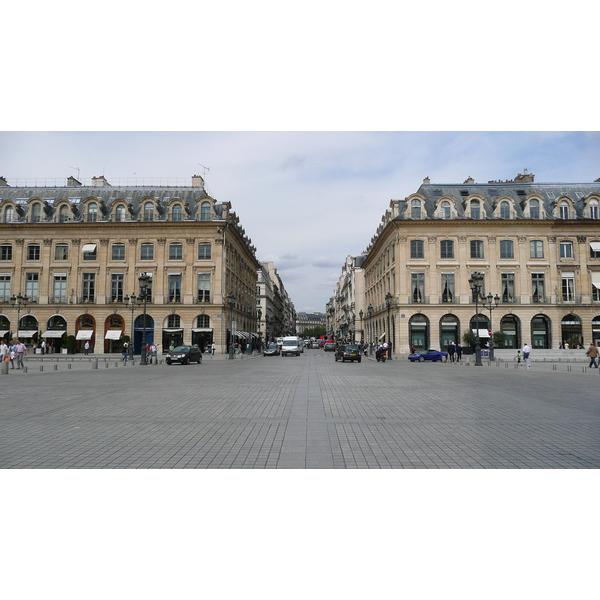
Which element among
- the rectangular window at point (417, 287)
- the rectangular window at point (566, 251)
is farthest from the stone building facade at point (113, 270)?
the rectangular window at point (566, 251)

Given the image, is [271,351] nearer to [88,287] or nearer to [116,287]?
[116,287]

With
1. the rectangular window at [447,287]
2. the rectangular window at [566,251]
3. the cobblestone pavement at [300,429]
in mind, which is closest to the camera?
the cobblestone pavement at [300,429]

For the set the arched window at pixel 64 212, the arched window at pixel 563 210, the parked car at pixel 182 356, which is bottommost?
the parked car at pixel 182 356

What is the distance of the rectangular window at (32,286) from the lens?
177ft

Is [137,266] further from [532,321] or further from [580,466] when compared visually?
[580,466]

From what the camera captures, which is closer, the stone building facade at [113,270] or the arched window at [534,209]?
the arched window at [534,209]

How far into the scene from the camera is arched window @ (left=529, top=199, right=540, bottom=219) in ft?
171

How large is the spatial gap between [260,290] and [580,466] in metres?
96.9

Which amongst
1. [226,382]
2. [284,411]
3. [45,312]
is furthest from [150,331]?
[284,411]

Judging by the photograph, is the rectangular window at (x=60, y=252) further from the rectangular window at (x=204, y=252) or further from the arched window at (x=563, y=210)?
the arched window at (x=563, y=210)

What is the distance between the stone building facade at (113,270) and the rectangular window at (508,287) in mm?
28649

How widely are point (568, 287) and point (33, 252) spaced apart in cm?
5849

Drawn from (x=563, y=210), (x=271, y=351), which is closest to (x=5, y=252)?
(x=271, y=351)

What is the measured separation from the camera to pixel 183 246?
53.7 meters
